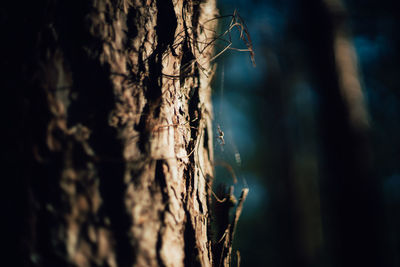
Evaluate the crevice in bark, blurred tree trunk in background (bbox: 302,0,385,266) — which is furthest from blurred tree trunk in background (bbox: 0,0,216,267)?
blurred tree trunk in background (bbox: 302,0,385,266)

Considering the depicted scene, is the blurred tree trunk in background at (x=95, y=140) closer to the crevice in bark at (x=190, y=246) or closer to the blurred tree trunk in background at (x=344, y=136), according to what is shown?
the crevice in bark at (x=190, y=246)

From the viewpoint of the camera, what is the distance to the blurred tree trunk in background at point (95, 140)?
601 mm

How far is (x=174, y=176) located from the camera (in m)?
0.84

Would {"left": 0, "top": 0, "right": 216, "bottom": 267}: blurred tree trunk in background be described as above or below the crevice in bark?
above

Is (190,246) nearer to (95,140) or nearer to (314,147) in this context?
(95,140)

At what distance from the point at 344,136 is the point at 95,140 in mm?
1487

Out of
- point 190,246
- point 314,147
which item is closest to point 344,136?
point 190,246

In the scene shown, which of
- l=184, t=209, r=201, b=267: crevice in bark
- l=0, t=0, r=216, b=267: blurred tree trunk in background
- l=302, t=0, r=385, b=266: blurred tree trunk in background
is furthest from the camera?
l=302, t=0, r=385, b=266: blurred tree trunk in background

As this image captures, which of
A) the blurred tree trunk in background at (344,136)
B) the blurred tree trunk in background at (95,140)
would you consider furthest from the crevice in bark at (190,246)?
the blurred tree trunk in background at (344,136)

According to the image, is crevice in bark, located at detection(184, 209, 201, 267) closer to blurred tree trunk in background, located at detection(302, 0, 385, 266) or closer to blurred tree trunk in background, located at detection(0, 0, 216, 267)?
blurred tree trunk in background, located at detection(0, 0, 216, 267)

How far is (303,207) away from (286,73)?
4.95 meters

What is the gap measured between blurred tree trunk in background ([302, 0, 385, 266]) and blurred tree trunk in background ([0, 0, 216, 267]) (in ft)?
3.32

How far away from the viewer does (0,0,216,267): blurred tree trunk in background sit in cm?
60

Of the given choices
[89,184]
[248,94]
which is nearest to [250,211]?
[248,94]
